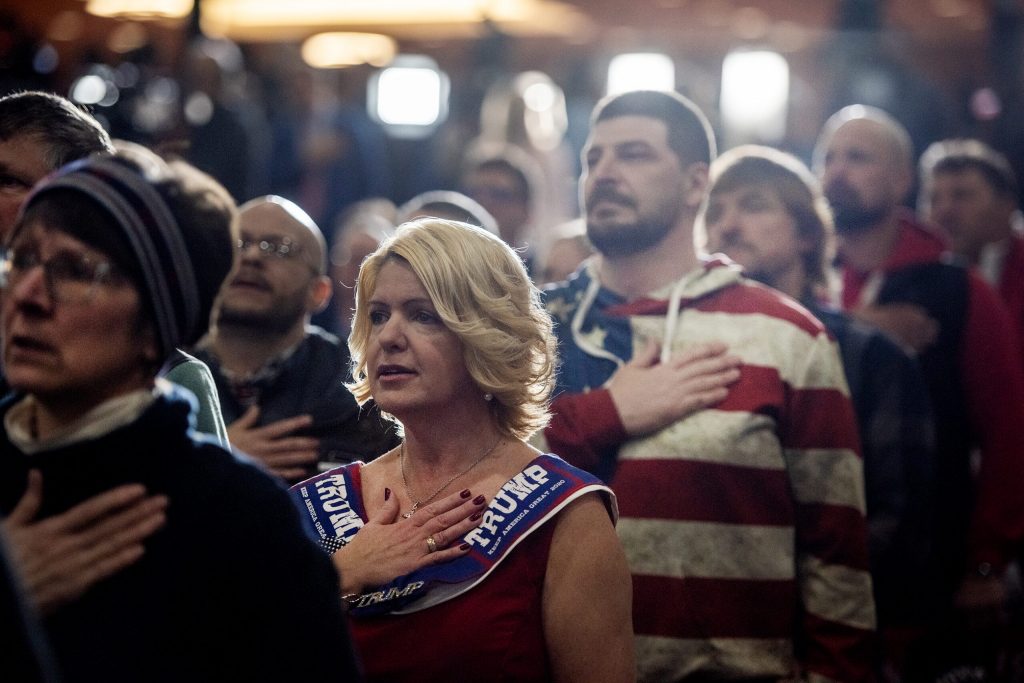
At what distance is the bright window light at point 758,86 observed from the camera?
46.7ft

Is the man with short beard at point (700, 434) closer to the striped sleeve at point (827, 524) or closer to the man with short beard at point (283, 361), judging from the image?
the striped sleeve at point (827, 524)

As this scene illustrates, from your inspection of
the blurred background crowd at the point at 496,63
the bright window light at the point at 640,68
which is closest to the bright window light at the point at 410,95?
the blurred background crowd at the point at 496,63

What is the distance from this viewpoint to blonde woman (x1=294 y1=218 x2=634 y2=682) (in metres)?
2.09

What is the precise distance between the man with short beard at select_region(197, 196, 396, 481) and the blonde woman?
535mm

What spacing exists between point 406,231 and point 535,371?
1.09 feet

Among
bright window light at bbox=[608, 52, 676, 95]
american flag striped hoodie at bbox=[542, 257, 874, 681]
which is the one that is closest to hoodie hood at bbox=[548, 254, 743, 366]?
american flag striped hoodie at bbox=[542, 257, 874, 681]

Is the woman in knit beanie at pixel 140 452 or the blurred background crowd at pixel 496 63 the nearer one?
the woman in knit beanie at pixel 140 452

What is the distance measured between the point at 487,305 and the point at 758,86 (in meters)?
12.6

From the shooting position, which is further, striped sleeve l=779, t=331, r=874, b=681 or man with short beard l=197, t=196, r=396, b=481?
man with short beard l=197, t=196, r=396, b=481

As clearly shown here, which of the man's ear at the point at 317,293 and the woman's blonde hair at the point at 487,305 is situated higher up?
the woman's blonde hair at the point at 487,305

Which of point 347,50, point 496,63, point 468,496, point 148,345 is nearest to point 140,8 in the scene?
point 496,63

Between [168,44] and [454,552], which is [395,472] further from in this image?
[168,44]

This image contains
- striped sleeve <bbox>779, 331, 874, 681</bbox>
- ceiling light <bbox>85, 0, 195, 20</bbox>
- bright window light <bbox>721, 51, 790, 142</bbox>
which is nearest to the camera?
striped sleeve <bbox>779, 331, 874, 681</bbox>

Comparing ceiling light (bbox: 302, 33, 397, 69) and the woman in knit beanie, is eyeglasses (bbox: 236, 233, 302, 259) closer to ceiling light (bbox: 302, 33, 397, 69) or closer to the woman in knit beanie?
the woman in knit beanie
